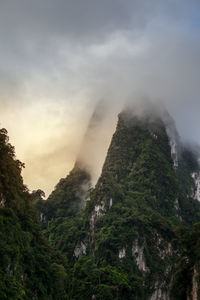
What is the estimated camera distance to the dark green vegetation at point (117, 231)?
4762 centimetres

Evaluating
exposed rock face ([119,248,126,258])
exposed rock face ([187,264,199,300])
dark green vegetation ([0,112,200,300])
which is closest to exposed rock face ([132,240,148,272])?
dark green vegetation ([0,112,200,300])

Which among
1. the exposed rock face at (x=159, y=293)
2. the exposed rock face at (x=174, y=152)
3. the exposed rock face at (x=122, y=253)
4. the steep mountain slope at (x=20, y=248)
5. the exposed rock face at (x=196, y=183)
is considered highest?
the exposed rock face at (x=174, y=152)

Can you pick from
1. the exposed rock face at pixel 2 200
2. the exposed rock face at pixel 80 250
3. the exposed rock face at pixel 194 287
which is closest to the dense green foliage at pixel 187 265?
the exposed rock face at pixel 194 287

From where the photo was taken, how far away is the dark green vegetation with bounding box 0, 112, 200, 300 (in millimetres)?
47625

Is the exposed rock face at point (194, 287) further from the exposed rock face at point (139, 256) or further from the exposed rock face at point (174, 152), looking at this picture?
the exposed rock face at point (174, 152)

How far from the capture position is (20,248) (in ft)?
143

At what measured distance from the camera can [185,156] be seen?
13262 cm

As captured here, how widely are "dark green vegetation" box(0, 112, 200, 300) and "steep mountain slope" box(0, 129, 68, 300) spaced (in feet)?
0.42

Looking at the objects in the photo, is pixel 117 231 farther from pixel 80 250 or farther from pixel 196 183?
pixel 196 183

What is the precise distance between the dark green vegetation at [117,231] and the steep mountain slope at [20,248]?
127 mm

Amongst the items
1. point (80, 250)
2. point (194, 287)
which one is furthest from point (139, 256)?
point (194, 287)

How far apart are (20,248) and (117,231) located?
35412mm

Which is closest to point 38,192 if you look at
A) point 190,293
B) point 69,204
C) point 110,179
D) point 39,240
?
point 69,204

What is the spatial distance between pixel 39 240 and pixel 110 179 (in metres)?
38.9
